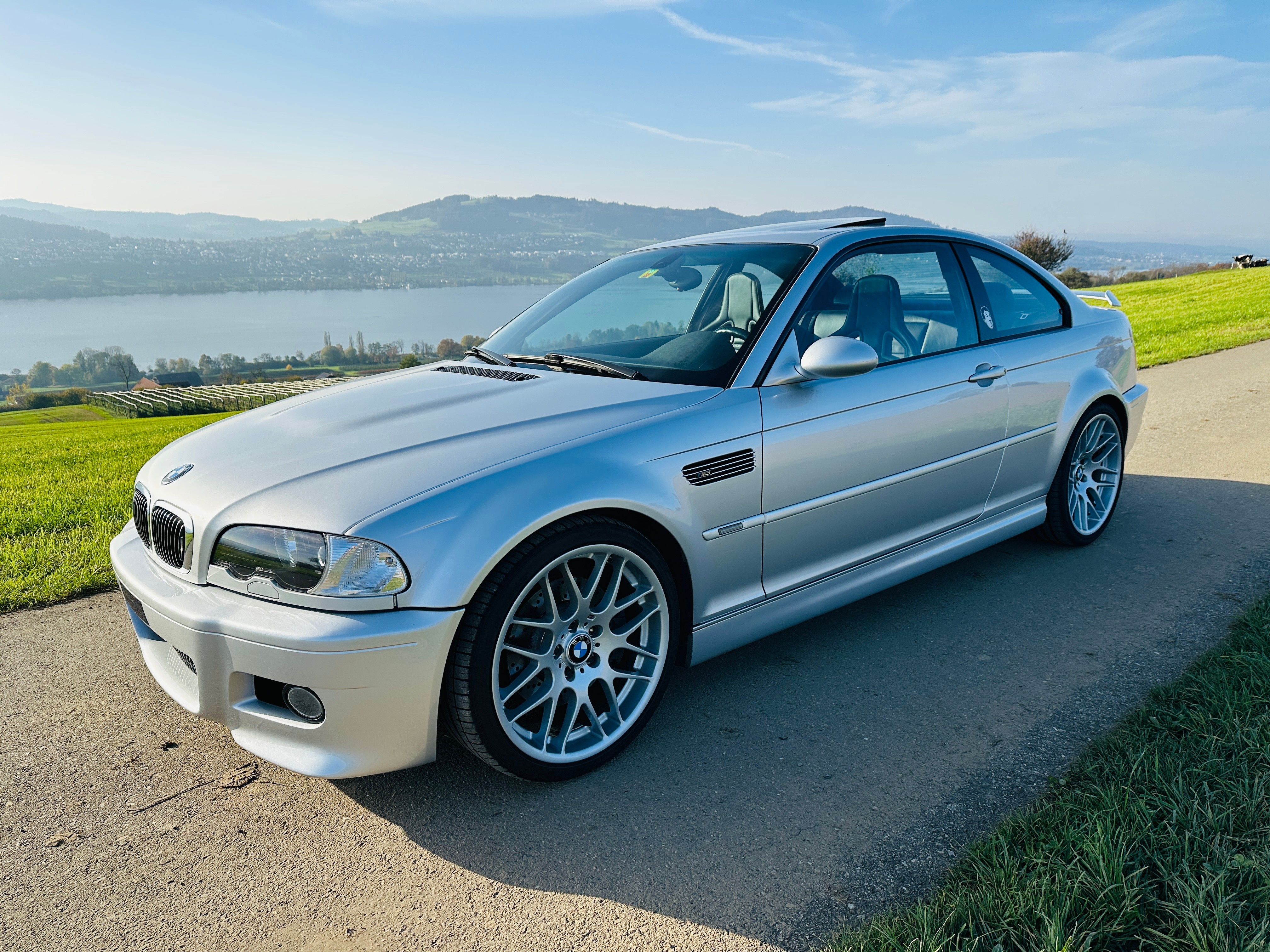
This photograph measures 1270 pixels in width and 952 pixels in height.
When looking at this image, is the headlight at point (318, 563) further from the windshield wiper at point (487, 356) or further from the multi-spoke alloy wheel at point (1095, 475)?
the multi-spoke alloy wheel at point (1095, 475)

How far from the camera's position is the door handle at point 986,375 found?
3562 mm

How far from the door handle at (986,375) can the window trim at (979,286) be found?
0.44 feet

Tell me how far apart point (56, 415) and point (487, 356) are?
62.2m

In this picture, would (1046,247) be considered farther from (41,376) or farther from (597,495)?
(41,376)

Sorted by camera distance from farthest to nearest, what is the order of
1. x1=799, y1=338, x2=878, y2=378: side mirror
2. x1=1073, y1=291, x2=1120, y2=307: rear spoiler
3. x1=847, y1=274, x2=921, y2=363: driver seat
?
x1=1073, y1=291, x2=1120, y2=307: rear spoiler → x1=847, y1=274, x2=921, y2=363: driver seat → x1=799, y1=338, x2=878, y2=378: side mirror

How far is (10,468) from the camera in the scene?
8102 mm

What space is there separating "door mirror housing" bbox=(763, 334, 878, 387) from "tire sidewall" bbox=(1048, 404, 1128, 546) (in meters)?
1.89

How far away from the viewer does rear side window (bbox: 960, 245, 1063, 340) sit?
12.6 feet

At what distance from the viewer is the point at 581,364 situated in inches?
127

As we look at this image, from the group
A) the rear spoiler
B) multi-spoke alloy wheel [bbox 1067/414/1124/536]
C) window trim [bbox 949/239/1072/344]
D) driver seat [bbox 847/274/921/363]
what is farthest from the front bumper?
the rear spoiler

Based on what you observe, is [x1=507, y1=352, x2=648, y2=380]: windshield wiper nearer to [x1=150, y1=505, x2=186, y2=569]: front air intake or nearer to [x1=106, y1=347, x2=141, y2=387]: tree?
[x1=150, y1=505, x2=186, y2=569]: front air intake

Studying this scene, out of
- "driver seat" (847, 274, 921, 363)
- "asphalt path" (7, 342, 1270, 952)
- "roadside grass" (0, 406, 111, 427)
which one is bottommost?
"roadside grass" (0, 406, 111, 427)

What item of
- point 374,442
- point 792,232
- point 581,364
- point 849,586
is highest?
point 792,232

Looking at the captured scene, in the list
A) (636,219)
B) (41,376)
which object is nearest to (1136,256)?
(636,219)
